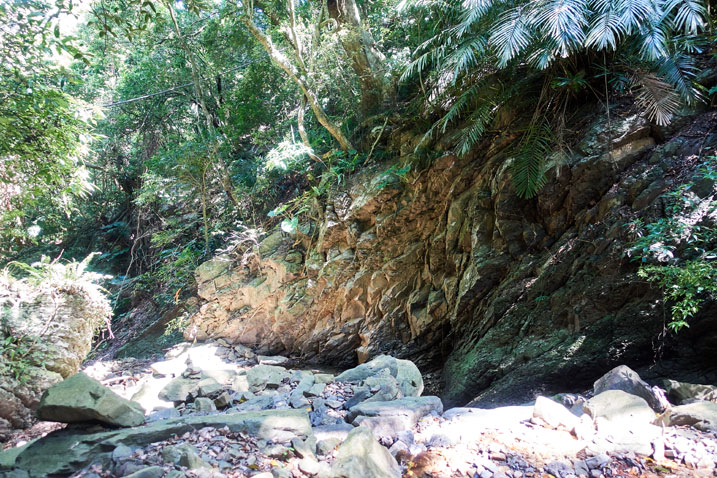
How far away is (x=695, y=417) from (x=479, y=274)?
297cm

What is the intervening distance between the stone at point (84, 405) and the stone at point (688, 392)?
4.73 metres

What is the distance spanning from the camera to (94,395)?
328cm

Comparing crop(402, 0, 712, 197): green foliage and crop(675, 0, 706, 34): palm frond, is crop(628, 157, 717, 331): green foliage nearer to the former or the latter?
crop(402, 0, 712, 197): green foliage

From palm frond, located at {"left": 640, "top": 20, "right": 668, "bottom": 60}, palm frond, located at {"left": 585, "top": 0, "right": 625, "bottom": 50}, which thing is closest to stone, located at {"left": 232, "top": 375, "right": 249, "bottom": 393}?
palm frond, located at {"left": 585, "top": 0, "right": 625, "bottom": 50}

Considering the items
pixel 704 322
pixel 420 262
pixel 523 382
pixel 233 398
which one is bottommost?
pixel 233 398

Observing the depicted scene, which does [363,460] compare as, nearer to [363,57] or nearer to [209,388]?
[209,388]

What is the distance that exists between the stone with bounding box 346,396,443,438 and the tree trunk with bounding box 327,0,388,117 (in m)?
6.16

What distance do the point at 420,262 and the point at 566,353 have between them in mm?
2981

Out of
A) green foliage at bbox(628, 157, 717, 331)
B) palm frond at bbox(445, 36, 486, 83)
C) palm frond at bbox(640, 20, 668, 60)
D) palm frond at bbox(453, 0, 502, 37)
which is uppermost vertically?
palm frond at bbox(453, 0, 502, 37)

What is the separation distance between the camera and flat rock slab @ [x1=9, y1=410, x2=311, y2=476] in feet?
8.91

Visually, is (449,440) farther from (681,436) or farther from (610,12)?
(610,12)

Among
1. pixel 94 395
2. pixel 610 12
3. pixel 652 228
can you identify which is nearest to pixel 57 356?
pixel 94 395

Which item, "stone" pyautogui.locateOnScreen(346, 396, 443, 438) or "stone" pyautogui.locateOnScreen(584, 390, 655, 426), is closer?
"stone" pyautogui.locateOnScreen(584, 390, 655, 426)

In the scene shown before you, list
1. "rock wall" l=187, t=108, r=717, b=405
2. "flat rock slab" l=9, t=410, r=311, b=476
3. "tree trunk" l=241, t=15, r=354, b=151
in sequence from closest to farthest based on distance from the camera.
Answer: "flat rock slab" l=9, t=410, r=311, b=476 → "rock wall" l=187, t=108, r=717, b=405 → "tree trunk" l=241, t=15, r=354, b=151
